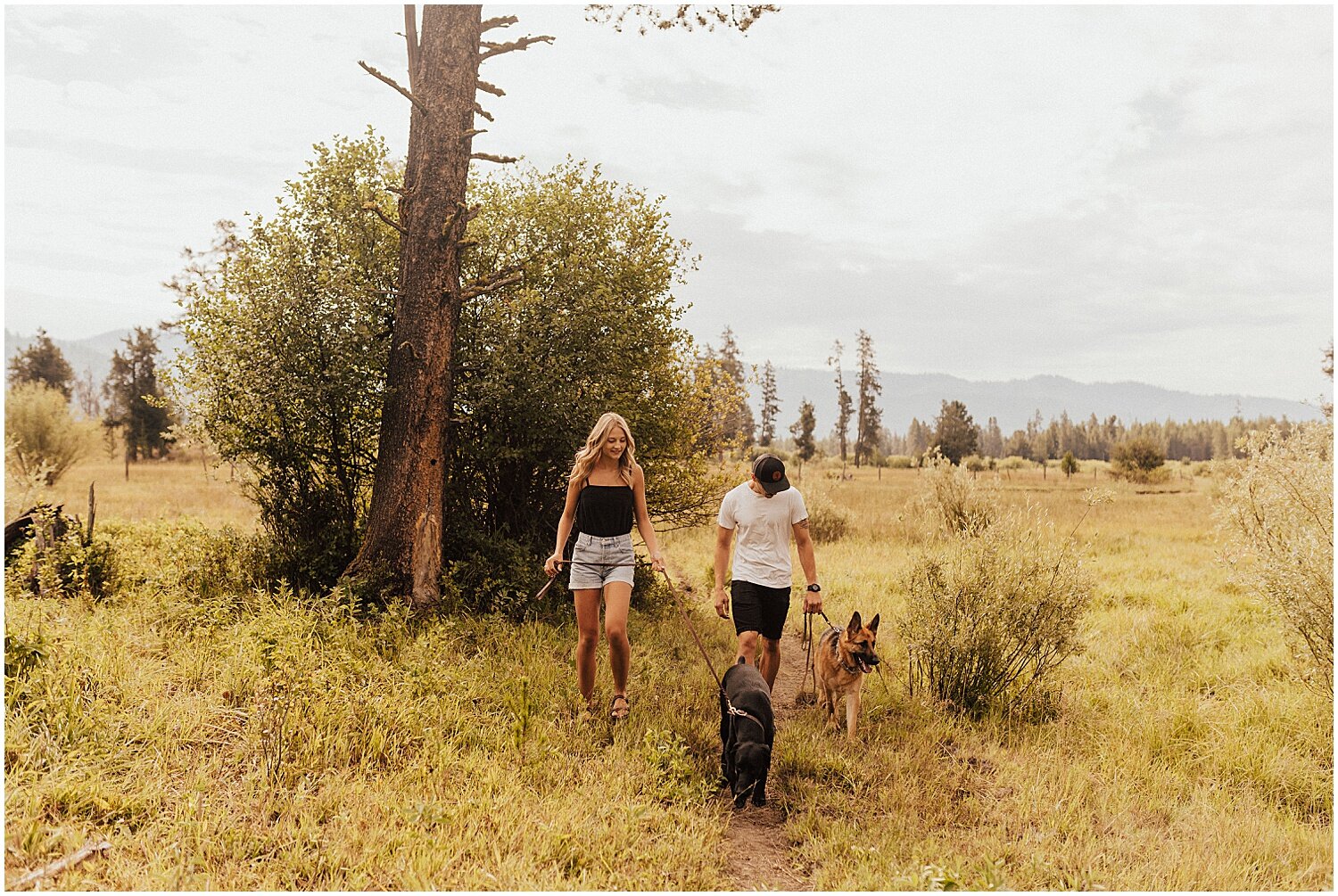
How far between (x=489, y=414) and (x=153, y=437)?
45.8 meters

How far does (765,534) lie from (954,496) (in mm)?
10889

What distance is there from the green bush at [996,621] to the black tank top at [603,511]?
300 centimetres

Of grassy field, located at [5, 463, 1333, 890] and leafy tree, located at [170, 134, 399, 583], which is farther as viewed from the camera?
leafy tree, located at [170, 134, 399, 583]

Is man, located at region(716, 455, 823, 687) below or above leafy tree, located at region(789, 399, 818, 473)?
below

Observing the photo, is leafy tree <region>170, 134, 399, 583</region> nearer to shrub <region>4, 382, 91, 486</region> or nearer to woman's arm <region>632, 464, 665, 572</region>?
woman's arm <region>632, 464, 665, 572</region>

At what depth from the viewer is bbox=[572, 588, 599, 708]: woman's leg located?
17.7 feet

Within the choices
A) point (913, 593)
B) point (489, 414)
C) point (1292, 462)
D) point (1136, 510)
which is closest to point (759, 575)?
point (913, 593)

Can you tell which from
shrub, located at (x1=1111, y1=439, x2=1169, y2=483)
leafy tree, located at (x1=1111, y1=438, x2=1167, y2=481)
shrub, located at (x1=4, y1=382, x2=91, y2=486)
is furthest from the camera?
leafy tree, located at (x1=1111, y1=438, x2=1167, y2=481)

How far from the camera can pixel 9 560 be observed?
8047 millimetres

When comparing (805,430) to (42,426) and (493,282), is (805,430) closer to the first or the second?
(42,426)

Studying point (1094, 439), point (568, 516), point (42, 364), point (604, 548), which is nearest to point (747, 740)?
point (604, 548)

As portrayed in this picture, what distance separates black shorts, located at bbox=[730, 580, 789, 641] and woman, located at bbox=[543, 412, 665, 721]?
2.61 ft

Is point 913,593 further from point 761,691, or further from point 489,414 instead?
point 489,414

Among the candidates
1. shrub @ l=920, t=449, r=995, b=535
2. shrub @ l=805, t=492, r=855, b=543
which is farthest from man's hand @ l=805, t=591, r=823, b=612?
shrub @ l=805, t=492, r=855, b=543
